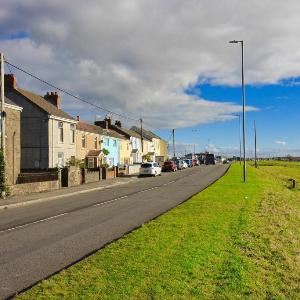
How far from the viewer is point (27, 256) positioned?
10.2 meters

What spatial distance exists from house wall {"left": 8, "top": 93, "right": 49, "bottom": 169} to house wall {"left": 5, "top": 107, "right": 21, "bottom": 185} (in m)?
8.88

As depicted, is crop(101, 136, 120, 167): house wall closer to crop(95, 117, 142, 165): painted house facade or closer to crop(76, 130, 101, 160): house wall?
crop(95, 117, 142, 165): painted house facade

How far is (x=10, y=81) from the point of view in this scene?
44.1m

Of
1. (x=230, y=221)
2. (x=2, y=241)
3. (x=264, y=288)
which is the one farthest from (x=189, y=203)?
(x=264, y=288)

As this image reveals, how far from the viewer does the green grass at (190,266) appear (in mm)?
7414

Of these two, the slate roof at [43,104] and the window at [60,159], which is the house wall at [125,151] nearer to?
the slate roof at [43,104]

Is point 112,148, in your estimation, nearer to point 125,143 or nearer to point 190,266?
point 125,143

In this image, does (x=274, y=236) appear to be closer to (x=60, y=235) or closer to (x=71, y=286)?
(x=60, y=235)

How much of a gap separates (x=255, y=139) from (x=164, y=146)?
4900 centimetres

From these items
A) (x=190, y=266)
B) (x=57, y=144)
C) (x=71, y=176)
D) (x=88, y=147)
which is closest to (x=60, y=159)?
(x=57, y=144)

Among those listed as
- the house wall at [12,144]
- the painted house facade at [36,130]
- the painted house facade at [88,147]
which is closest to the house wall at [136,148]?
the painted house facade at [88,147]

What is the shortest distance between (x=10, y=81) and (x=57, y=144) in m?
7.40

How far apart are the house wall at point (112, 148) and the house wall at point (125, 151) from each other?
1882 millimetres

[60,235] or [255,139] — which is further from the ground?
[255,139]
